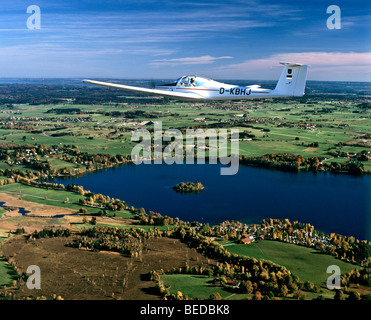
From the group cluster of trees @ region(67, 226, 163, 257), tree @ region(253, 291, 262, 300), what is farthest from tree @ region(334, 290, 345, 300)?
cluster of trees @ region(67, 226, 163, 257)

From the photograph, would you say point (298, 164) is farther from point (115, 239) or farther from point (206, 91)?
point (206, 91)

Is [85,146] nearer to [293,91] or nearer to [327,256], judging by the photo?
[327,256]

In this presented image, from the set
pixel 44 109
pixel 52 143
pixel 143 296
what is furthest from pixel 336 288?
pixel 44 109

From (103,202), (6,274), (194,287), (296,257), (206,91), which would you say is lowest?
(6,274)

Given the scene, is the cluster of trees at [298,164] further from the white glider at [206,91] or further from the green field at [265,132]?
the white glider at [206,91]

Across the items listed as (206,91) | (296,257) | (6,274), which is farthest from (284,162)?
(6,274)

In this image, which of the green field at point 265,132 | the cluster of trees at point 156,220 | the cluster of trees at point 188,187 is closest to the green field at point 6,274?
the cluster of trees at point 156,220

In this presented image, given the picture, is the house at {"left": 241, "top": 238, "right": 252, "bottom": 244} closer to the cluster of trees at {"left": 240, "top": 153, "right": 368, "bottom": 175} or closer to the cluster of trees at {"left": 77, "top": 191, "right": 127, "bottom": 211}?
the cluster of trees at {"left": 77, "top": 191, "right": 127, "bottom": 211}
